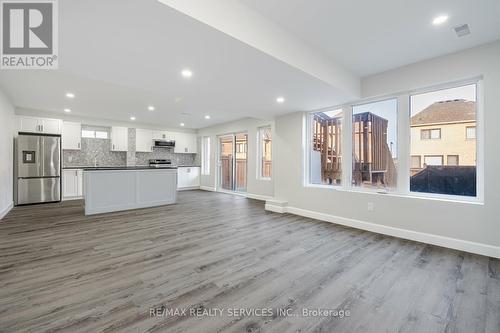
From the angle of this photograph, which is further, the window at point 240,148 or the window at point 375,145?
the window at point 240,148

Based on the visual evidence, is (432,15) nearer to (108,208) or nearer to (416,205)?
(416,205)

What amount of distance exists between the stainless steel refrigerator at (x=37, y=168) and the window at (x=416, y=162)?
8240mm

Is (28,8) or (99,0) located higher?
(28,8)

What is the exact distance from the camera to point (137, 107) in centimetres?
565

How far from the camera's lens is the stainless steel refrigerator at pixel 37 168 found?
533cm

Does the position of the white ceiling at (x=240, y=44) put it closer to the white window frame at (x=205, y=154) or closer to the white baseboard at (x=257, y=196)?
the white baseboard at (x=257, y=196)

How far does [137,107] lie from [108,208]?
2.64m

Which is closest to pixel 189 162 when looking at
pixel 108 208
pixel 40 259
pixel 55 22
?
pixel 108 208

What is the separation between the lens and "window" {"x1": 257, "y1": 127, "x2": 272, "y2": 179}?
6.77m

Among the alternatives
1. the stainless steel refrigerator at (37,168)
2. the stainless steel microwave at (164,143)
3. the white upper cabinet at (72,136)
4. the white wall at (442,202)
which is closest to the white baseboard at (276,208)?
the white wall at (442,202)

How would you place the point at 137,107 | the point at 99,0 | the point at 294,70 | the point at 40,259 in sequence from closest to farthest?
the point at 99,0
the point at 40,259
the point at 294,70
the point at 137,107

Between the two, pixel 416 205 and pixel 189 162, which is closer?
pixel 416 205

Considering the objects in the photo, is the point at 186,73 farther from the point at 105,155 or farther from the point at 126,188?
the point at 105,155

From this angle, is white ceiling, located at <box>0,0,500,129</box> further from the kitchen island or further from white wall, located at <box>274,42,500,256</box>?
the kitchen island
